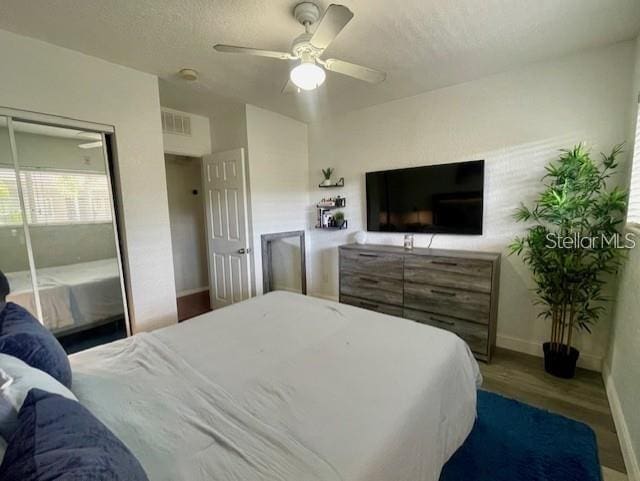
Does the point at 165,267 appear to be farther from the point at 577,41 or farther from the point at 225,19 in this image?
the point at 577,41

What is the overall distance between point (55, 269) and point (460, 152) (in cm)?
377

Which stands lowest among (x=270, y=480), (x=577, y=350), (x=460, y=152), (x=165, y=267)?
(x=577, y=350)

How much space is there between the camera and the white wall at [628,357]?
155cm

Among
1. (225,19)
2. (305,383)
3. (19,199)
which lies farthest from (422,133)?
(19,199)

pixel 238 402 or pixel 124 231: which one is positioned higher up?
pixel 124 231

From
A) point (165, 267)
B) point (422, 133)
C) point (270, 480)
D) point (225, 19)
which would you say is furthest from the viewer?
point (422, 133)

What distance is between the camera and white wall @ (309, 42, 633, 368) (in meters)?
2.30

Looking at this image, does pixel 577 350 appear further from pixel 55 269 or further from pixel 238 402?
pixel 55 269

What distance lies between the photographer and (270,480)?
2.65 ft

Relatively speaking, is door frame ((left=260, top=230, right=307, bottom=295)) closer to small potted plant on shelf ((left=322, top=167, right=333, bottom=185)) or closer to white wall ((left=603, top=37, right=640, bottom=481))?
small potted plant on shelf ((left=322, top=167, right=333, bottom=185))

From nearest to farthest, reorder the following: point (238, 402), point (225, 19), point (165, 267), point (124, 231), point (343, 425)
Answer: point (343, 425)
point (238, 402)
point (225, 19)
point (124, 231)
point (165, 267)

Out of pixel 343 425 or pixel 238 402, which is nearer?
pixel 343 425

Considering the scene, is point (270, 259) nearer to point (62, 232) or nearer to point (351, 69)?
point (62, 232)

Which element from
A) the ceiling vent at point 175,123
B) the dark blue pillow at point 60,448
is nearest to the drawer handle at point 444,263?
the dark blue pillow at point 60,448
